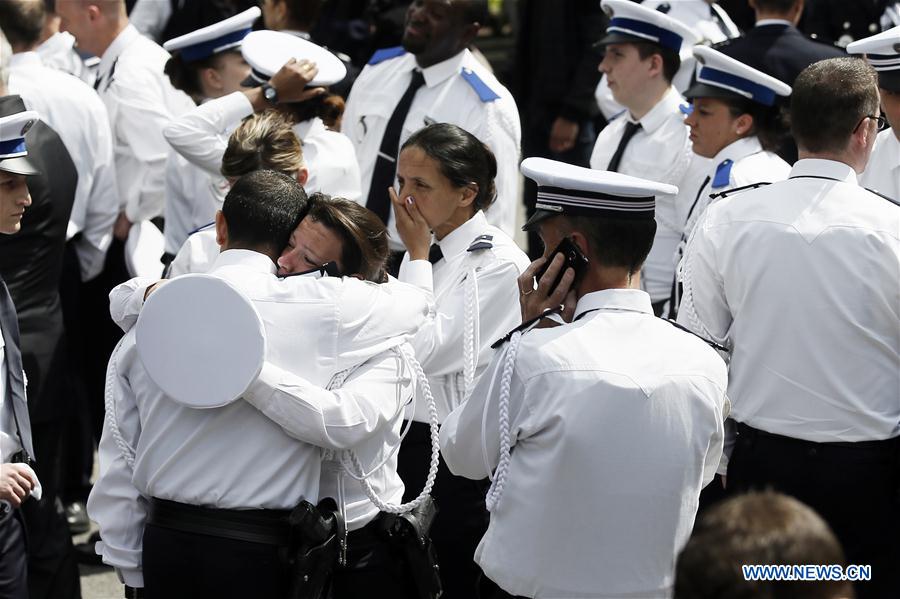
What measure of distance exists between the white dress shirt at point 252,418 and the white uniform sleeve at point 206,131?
69.6 inches

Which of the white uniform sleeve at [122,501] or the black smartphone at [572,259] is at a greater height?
the black smartphone at [572,259]

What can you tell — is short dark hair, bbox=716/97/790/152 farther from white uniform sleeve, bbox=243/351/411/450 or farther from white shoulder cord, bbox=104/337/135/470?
white shoulder cord, bbox=104/337/135/470

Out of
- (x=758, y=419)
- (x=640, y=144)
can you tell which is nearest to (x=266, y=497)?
(x=758, y=419)

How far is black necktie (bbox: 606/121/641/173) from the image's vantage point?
18.0 feet

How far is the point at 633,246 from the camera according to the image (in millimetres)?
2871

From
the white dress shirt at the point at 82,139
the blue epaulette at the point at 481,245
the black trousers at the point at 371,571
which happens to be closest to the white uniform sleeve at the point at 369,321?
the black trousers at the point at 371,571

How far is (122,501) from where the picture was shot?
10.8 feet

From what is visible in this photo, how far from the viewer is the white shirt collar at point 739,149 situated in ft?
15.5

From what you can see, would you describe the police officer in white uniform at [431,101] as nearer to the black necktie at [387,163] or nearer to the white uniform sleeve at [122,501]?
the black necktie at [387,163]

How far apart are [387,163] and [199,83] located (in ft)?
2.84

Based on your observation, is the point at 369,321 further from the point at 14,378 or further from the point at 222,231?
the point at 14,378

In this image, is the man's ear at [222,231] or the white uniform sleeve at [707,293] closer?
the man's ear at [222,231]

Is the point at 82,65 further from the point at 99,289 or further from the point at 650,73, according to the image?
the point at 650,73

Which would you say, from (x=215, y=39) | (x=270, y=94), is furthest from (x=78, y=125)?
(x=270, y=94)
